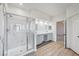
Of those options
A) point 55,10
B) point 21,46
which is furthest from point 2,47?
point 55,10

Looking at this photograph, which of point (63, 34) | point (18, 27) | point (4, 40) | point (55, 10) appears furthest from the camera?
point (63, 34)

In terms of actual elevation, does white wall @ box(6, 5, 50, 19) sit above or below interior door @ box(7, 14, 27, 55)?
above

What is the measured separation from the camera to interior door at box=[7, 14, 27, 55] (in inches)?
63.1

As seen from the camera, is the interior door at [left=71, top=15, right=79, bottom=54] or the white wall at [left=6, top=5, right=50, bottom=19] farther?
the interior door at [left=71, top=15, right=79, bottom=54]

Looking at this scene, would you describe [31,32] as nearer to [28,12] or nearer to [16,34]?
[16,34]

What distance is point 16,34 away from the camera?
1.67 m

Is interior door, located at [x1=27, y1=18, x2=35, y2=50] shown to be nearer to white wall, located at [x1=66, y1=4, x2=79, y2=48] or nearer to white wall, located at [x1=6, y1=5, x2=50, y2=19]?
white wall, located at [x1=6, y1=5, x2=50, y2=19]

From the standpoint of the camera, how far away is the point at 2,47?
156cm

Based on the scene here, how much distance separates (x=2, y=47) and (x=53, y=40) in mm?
1190

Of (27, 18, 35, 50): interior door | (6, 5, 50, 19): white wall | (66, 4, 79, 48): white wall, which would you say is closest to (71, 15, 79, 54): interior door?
(66, 4, 79, 48): white wall

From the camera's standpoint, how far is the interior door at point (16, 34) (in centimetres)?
160

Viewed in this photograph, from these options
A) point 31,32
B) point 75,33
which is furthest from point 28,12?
point 75,33

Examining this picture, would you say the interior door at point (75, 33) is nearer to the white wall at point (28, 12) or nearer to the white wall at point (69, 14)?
the white wall at point (69, 14)

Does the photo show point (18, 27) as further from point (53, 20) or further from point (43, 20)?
point (53, 20)
